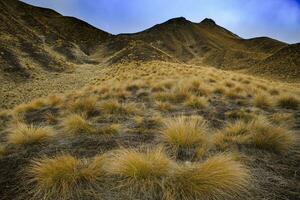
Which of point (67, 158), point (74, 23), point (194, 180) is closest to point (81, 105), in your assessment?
point (67, 158)

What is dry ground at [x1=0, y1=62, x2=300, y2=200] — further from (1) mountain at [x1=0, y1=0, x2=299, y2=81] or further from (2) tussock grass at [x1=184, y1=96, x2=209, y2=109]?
(1) mountain at [x1=0, y1=0, x2=299, y2=81]

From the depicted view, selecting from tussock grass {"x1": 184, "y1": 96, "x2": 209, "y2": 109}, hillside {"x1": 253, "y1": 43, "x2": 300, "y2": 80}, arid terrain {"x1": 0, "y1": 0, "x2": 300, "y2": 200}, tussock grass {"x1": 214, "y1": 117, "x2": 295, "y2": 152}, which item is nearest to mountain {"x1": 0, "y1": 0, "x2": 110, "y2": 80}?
arid terrain {"x1": 0, "y1": 0, "x2": 300, "y2": 200}

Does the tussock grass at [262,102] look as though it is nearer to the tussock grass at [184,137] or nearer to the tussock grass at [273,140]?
the tussock grass at [273,140]

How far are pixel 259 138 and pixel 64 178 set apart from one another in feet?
9.97

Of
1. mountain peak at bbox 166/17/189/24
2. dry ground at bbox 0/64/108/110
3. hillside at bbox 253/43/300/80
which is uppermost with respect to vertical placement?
mountain peak at bbox 166/17/189/24

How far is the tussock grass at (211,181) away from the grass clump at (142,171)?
6.9 inches

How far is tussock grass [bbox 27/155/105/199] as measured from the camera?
3469 millimetres

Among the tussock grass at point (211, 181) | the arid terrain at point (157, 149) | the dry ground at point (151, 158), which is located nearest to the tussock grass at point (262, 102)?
the arid terrain at point (157, 149)

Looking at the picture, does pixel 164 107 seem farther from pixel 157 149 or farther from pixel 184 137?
pixel 157 149

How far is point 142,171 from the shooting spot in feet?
11.9

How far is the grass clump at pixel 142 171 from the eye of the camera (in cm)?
347

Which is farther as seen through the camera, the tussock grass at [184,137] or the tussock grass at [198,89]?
the tussock grass at [198,89]

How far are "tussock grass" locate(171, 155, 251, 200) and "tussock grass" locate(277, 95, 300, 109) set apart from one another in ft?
19.0

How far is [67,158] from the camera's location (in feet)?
13.0
